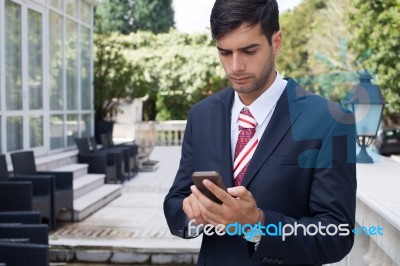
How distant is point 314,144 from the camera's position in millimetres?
1517

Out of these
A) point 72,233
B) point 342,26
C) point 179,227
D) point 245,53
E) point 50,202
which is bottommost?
point 72,233

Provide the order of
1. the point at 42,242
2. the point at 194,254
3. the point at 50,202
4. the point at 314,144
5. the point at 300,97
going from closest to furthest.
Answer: the point at 314,144 → the point at 300,97 → the point at 42,242 → the point at 194,254 → the point at 50,202

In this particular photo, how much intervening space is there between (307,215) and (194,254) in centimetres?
455

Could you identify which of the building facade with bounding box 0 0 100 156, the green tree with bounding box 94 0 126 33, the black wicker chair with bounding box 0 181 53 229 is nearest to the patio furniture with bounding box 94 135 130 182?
the building facade with bounding box 0 0 100 156

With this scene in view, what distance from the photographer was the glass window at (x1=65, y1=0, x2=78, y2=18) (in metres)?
11.4

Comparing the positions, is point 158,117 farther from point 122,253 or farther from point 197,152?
point 197,152

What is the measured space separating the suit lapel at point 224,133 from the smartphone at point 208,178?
31cm

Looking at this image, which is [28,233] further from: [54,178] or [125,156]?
[125,156]

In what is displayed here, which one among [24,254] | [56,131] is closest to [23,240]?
[24,254]

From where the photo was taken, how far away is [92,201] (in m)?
8.65

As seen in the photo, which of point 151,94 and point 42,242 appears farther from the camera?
point 151,94

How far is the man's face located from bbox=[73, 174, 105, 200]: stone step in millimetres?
7562

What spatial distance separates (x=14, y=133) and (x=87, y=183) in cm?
162

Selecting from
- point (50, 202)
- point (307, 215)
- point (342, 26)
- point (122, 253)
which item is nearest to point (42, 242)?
point (122, 253)
